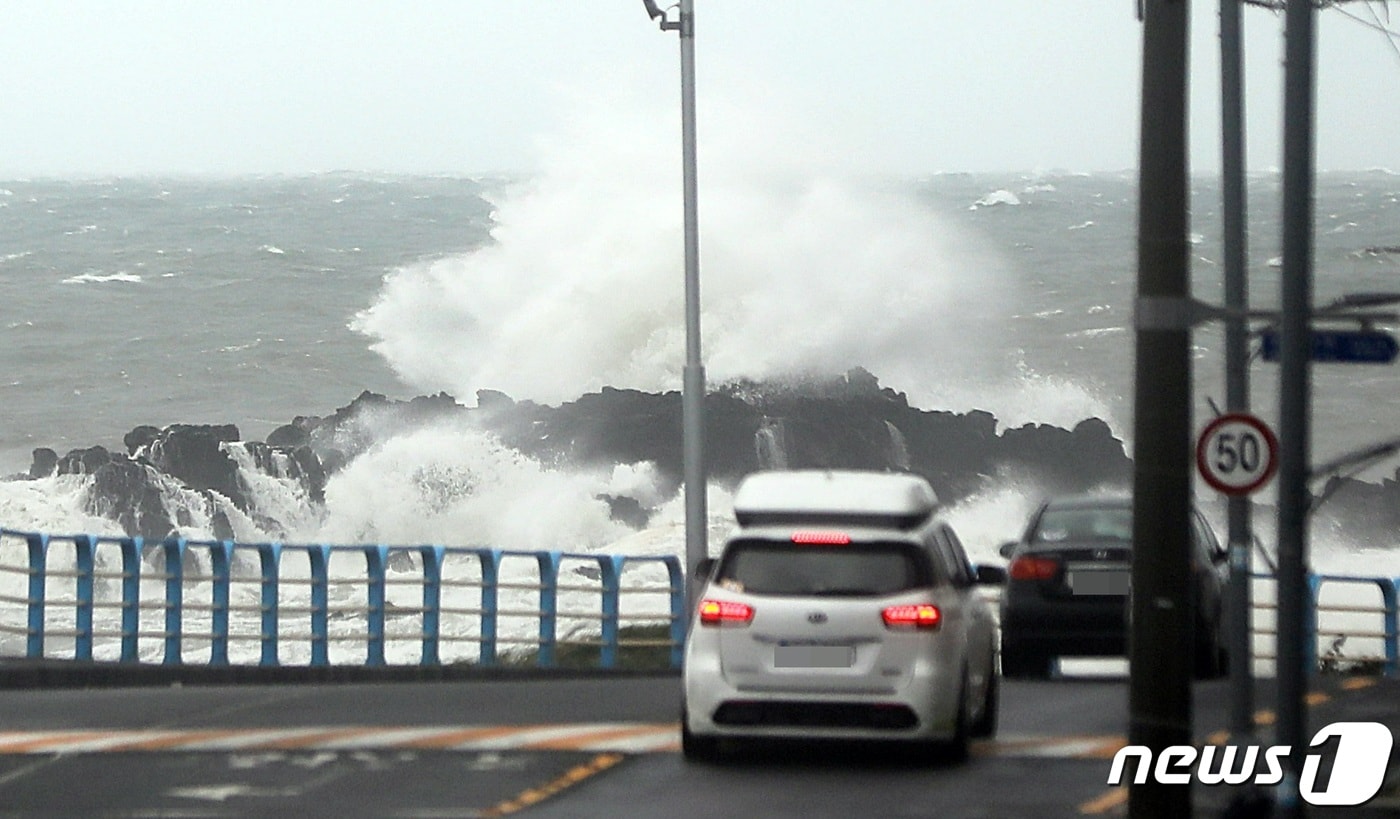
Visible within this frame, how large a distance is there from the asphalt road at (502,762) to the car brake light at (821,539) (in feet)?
4.11

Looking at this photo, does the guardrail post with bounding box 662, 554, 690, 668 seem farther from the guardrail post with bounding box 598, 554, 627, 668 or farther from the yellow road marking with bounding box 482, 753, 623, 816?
the yellow road marking with bounding box 482, 753, 623, 816

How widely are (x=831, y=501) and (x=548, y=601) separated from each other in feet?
33.5

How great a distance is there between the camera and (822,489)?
45.2ft

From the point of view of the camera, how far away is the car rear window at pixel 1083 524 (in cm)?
1955

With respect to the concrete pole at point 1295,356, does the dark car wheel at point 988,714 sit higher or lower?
lower

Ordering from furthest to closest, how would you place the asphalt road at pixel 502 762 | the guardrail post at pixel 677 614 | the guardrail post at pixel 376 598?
the guardrail post at pixel 677 614
the guardrail post at pixel 376 598
the asphalt road at pixel 502 762

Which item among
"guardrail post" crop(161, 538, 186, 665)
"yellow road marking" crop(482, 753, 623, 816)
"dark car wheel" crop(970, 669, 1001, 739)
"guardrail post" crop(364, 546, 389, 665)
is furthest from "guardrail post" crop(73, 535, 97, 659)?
"dark car wheel" crop(970, 669, 1001, 739)

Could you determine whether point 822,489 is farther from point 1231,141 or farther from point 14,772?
point 14,772

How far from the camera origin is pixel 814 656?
13336 mm

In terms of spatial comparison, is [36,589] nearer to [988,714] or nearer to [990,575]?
[990,575]

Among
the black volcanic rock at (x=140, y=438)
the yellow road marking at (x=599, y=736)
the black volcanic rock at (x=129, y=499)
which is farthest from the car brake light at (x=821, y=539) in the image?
the black volcanic rock at (x=140, y=438)

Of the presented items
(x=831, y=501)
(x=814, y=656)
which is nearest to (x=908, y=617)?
(x=814, y=656)

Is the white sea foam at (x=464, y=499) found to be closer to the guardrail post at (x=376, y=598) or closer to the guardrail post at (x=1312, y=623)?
the guardrail post at (x=1312, y=623)

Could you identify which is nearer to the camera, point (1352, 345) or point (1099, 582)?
point (1352, 345)
